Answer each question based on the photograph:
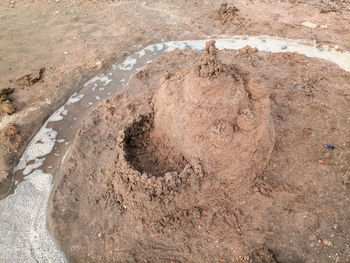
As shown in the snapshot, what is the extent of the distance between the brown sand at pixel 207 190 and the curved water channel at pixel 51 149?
0.76 ft

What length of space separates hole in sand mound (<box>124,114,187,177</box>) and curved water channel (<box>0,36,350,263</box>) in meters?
1.28

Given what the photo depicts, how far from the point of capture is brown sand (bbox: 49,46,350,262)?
8.84ft

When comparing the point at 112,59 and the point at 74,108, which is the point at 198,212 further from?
the point at 112,59

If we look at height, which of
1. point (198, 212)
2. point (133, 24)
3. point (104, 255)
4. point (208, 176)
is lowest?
point (104, 255)

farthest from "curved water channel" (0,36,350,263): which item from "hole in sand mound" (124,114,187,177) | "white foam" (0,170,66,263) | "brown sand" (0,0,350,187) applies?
"hole in sand mound" (124,114,187,177)

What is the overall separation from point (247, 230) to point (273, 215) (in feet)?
1.16

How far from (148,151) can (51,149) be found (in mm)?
1694

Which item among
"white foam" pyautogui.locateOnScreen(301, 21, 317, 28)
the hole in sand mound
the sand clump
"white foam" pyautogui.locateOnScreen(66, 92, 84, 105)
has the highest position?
the sand clump

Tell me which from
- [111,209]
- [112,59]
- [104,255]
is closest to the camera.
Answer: [104,255]

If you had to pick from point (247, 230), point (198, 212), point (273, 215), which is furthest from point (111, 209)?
point (273, 215)

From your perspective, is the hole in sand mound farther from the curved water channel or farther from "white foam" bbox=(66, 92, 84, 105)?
"white foam" bbox=(66, 92, 84, 105)

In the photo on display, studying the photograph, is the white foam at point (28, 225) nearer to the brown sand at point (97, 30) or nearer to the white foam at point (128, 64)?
the brown sand at point (97, 30)

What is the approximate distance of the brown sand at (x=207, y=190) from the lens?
269cm

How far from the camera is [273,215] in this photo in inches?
115
